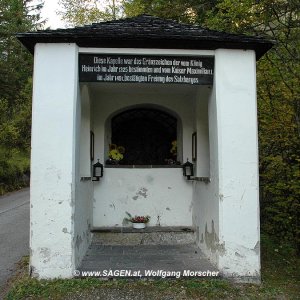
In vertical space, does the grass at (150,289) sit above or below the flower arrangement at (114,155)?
below

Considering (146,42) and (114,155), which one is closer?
(146,42)

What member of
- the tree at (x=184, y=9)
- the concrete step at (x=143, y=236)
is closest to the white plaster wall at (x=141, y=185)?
the concrete step at (x=143, y=236)

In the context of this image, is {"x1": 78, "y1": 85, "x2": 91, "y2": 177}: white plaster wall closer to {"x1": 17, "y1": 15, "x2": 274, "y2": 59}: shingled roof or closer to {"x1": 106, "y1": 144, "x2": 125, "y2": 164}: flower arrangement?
{"x1": 106, "y1": 144, "x2": 125, "y2": 164}: flower arrangement

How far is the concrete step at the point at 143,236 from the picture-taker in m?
8.03

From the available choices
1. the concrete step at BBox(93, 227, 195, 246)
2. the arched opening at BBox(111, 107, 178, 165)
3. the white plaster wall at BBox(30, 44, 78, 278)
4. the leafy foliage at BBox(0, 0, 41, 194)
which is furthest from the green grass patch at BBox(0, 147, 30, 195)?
the white plaster wall at BBox(30, 44, 78, 278)

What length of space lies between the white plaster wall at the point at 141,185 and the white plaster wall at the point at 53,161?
8.18 ft

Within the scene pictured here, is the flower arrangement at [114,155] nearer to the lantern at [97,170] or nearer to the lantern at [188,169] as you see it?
the lantern at [97,170]

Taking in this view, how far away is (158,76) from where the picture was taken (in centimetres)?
620

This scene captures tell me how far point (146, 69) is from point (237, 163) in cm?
192

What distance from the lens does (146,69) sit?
6191mm

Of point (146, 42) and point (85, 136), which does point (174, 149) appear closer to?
point (85, 136)

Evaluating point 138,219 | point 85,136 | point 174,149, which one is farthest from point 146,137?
point 138,219

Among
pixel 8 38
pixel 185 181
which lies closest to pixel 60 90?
pixel 185 181

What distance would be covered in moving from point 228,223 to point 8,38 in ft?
71.3
